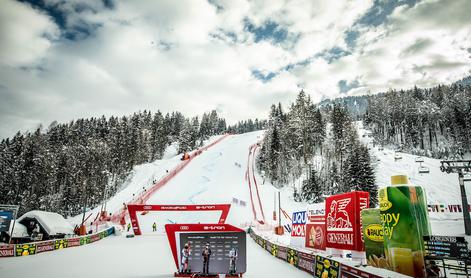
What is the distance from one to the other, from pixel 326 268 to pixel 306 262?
7.20ft

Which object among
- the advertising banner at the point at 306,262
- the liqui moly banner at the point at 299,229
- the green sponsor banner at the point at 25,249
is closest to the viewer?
the advertising banner at the point at 306,262

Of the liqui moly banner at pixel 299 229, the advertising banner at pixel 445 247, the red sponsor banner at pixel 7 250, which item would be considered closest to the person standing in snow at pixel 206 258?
the advertising banner at pixel 445 247

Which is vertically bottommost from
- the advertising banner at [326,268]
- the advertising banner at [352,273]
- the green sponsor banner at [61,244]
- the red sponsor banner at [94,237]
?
the red sponsor banner at [94,237]

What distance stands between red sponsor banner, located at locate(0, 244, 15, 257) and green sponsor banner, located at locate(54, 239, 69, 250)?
11.8ft

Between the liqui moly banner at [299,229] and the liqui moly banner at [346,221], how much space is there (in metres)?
3.24

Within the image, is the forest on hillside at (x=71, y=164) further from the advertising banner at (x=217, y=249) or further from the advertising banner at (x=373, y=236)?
the advertising banner at (x=373, y=236)

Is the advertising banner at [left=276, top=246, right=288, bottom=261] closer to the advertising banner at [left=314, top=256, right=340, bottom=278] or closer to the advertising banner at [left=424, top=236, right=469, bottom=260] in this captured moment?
the advertising banner at [left=314, top=256, right=340, bottom=278]

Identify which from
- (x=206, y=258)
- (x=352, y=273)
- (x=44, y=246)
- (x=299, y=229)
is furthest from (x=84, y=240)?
(x=352, y=273)

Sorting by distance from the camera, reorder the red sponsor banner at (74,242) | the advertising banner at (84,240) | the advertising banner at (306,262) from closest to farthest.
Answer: the advertising banner at (306,262) < the red sponsor banner at (74,242) < the advertising banner at (84,240)

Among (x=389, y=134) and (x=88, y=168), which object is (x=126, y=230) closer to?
(x=88, y=168)

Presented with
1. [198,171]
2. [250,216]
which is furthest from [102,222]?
[198,171]

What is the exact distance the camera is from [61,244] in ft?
69.5

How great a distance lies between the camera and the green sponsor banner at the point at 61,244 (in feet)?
67.2

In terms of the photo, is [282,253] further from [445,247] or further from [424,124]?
[424,124]
